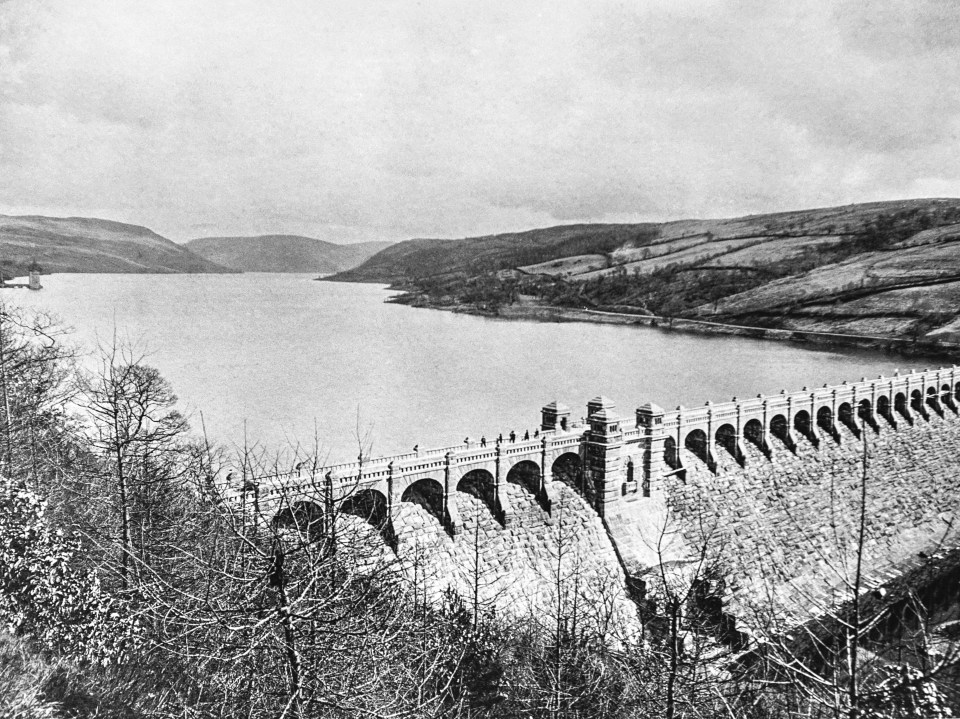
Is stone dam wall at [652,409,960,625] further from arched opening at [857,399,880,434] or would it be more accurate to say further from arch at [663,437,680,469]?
arch at [663,437,680,469]

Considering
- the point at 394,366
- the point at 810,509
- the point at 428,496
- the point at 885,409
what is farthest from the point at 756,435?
the point at 394,366

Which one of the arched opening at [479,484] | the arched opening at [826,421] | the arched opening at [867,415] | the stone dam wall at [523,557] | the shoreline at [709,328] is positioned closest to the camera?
the stone dam wall at [523,557]

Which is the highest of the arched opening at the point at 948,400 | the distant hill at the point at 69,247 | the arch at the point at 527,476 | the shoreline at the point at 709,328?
the distant hill at the point at 69,247

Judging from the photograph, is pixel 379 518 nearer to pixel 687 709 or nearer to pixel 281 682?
pixel 687 709

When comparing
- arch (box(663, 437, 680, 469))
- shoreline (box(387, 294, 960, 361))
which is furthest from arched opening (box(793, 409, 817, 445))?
shoreline (box(387, 294, 960, 361))

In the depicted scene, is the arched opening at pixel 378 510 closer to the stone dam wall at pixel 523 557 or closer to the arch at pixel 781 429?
the stone dam wall at pixel 523 557

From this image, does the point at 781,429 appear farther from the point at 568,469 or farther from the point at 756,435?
the point at 568,469

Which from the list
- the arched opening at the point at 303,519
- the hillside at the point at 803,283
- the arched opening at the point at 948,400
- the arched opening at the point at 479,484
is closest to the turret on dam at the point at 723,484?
the arched opening at the point at 479,484
